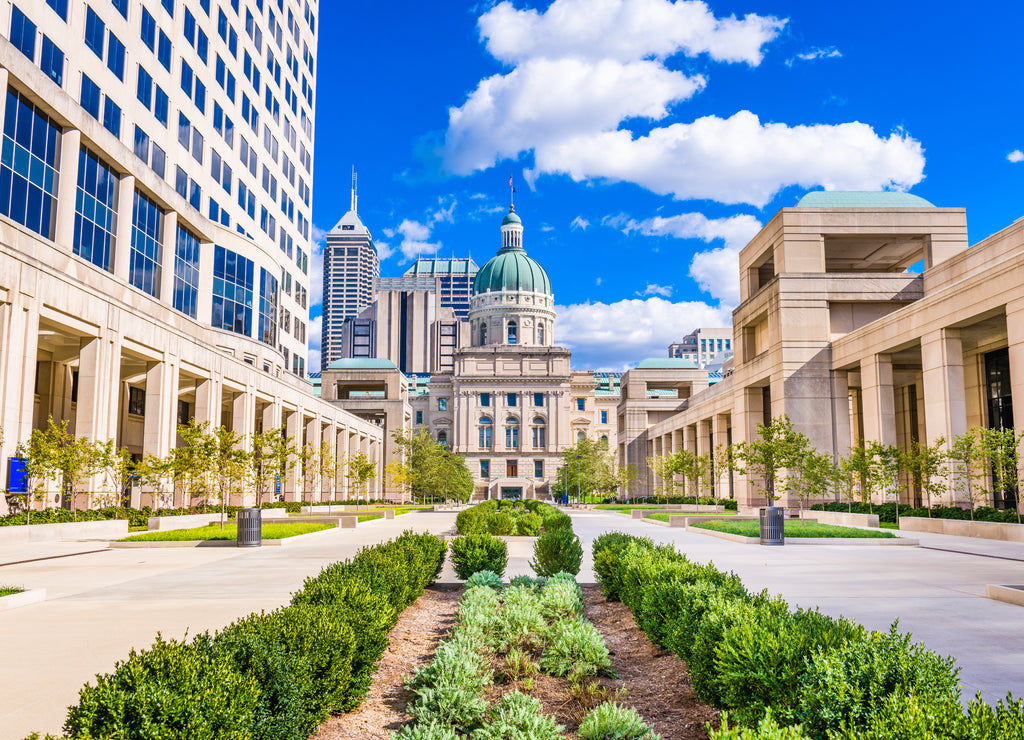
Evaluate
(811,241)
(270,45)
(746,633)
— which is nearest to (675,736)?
(746,633)

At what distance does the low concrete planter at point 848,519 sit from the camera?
31.1 meters

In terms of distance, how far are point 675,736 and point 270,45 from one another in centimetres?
6377

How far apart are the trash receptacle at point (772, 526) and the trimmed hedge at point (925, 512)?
8.78m

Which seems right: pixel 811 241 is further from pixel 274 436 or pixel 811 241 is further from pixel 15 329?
pixel 15 329

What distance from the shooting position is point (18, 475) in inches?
887

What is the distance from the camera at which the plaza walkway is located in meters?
7.31

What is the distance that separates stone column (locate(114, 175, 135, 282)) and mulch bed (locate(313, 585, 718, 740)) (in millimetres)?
31625

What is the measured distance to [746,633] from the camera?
5.44 m

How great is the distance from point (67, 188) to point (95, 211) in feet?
8.92

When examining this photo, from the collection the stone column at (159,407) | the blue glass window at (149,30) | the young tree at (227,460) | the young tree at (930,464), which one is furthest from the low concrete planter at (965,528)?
the blue glass window at (149,30)

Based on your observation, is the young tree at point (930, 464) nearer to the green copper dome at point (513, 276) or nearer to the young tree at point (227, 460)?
the young tree at point (227, 460)

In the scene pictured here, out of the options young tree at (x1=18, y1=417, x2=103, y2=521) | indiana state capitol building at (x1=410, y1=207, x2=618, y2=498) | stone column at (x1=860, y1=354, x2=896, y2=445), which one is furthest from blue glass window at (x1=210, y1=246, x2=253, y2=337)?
indiana state capitol building at (x1=410, y1=207, x2=618, y2=498)

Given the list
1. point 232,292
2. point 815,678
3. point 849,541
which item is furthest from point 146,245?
point 815,678

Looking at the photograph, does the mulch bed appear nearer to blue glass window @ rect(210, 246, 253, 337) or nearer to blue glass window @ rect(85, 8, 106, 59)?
blue glass window @ rect(85, 8, 106, 59)
